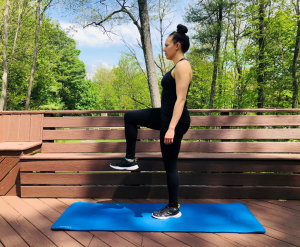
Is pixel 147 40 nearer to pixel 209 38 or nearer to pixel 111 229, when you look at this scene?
pixel 111 229

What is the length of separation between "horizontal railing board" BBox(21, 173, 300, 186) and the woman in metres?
0.60

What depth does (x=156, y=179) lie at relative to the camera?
289 centimetres

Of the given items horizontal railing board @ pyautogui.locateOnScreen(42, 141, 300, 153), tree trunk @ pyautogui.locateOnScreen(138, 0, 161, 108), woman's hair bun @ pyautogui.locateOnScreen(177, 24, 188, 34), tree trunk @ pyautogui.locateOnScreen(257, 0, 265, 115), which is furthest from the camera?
tree trunk @ pyautogui.locateOnScreen(257, 0, 265, 115)

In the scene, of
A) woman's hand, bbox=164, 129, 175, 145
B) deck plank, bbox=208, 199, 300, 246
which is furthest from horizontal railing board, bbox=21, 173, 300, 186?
woman's hand, bbox=164, 129, 175, 145

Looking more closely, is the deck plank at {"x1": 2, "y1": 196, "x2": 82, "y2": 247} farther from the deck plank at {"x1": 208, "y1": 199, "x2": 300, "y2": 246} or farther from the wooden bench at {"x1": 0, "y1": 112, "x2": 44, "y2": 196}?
the deck plank at {"x1": 208, "y1": 199, "x2": 300, "y2": 246}

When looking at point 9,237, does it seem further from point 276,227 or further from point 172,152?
point 276,227

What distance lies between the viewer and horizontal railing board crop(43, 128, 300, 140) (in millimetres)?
3277

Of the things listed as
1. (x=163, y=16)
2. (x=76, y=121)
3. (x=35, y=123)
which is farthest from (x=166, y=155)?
(x=163, y=16)

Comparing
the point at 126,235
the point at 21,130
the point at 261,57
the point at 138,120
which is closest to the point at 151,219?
the point at 126,235

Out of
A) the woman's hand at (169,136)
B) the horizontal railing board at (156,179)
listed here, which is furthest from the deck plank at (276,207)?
the woman's hand at (169,136)

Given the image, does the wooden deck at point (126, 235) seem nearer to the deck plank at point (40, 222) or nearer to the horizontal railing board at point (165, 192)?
the deck plank at point (40, 222)

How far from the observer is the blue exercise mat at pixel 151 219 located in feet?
6.97

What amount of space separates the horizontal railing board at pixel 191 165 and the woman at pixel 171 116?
24.8 inches

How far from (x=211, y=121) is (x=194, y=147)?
0.46m
